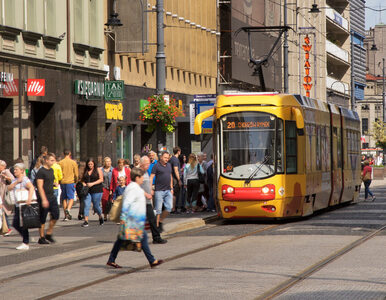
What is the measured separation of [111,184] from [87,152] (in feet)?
40.5

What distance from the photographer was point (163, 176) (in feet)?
71.3

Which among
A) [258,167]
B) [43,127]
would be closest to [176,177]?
[258,167]

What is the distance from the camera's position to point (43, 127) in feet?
111

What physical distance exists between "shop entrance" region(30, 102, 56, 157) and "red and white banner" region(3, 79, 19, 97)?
2.65 m

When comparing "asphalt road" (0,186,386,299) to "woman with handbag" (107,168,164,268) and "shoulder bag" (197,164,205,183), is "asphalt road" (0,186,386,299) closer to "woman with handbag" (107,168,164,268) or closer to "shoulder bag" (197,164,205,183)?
"woman with handbag" (107,168,164,268)

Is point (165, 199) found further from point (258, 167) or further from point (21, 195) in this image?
point (21, 195)

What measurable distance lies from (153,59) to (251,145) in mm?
21625

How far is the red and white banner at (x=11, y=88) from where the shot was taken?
3039cm

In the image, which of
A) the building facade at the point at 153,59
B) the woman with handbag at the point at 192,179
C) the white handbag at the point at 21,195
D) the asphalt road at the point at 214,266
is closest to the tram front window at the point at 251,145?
the asphalt road at the point at 214,266

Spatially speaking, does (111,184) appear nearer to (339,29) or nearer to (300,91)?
(300,91)

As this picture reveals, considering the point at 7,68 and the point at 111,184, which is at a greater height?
the point at 7,68

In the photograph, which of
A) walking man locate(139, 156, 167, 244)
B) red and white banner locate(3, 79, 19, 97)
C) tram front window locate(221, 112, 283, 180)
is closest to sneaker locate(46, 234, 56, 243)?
walking man locate(139, 156, 167, 244)

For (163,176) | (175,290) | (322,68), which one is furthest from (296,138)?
(322,68)

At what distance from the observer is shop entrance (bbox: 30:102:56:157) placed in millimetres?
33781
